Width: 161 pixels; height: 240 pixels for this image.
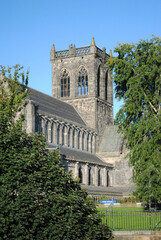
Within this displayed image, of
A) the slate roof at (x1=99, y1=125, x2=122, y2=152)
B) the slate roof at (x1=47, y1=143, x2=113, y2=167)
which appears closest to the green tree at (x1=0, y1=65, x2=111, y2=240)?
the slate roof at (x1=47, y1=143, x2=113, y2=167)

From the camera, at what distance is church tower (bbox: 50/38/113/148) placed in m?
80.5

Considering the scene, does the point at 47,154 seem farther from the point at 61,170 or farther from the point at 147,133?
the point at 147,133

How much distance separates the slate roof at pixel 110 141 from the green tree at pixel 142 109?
38755 mm

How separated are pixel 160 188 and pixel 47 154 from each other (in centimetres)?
1632

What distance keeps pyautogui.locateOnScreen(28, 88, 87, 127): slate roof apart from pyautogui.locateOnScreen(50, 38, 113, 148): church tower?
2.18 m

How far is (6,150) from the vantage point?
20.7m

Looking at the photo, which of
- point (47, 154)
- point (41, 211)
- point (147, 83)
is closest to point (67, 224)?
point (41, 211)

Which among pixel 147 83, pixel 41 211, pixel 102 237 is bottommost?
pixel 102 237

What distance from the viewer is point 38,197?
1962cm

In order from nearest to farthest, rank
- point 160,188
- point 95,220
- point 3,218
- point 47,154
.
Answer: point 3,218
point 95,220
point 47,154
point 160,188

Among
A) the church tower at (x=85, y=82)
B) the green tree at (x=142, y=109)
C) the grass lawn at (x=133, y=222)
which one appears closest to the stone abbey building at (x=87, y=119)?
the church tower at (x=85, y=82)

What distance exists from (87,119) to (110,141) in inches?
222

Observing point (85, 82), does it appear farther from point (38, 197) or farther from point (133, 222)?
point (38, 197)

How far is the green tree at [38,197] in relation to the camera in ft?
61.9
